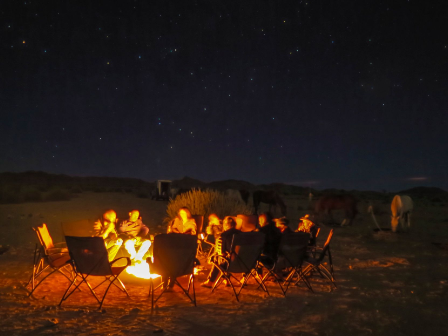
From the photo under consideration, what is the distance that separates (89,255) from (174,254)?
1.02 metres

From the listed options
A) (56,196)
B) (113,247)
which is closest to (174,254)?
(113,247)

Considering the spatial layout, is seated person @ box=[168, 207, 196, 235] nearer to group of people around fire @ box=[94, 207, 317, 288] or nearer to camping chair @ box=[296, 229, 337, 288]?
group of people around fire @ box=[94, 207, 317, 288]

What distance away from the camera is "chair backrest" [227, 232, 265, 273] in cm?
488

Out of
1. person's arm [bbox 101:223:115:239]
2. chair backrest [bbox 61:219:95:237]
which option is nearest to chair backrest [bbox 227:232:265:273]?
person's arm [bbox 101:223:115:239]

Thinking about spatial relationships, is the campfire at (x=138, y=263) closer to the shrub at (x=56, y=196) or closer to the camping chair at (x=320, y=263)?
the camping chair at (x=320, y=263)

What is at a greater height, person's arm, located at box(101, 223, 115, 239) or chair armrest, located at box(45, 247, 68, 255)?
person's arm, located at box(101, 223, 115, 239)

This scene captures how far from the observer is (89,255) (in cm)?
452

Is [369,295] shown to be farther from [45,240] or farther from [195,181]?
[195,181]

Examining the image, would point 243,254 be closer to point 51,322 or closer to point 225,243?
point 225,243

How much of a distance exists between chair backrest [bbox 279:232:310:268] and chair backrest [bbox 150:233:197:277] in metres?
1.24

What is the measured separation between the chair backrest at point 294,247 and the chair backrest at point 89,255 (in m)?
2.26

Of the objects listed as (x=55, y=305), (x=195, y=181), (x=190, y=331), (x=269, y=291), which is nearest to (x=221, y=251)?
(x=269, y=291)

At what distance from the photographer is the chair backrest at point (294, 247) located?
16.4 ft

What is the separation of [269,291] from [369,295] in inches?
52.8
